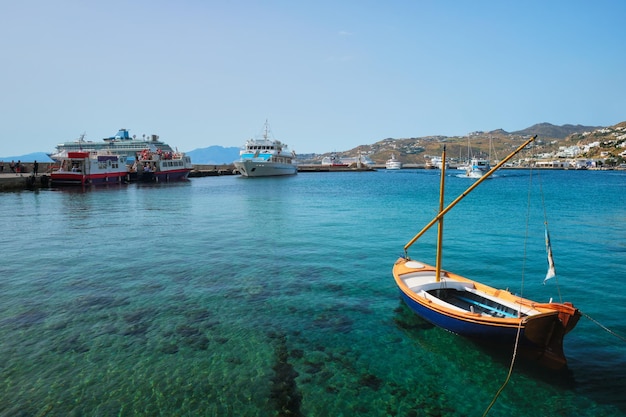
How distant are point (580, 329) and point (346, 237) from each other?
17590 millimetres

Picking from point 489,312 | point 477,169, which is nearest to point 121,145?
point 477,169

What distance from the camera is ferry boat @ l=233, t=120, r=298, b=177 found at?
112 metres

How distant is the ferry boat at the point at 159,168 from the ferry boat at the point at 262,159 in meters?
17.3

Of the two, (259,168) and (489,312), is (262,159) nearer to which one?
(259,168)

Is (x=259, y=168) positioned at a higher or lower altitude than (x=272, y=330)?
higher

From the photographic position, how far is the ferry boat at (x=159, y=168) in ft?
293

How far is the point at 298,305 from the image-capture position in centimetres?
1561

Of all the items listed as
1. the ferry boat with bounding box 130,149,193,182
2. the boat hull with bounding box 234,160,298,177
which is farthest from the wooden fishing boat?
the boat hull with bounding box 234,160,298,177

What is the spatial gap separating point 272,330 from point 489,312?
8.06 metres

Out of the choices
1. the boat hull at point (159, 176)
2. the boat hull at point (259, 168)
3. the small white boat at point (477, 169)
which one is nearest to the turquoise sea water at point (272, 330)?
the boat hull at point (159, 176)

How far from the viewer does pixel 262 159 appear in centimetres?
11450

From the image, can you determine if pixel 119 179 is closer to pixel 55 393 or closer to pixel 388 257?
pixel 388 257

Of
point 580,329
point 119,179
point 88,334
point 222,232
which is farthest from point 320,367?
point 119,179

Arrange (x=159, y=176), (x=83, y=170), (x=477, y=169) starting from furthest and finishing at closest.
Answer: (x=477, y=169) → (x=159, y=176) → (x=83, y=170)
